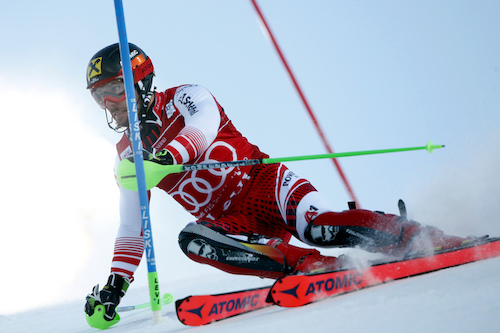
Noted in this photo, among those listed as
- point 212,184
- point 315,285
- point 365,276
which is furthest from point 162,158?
point 365,276

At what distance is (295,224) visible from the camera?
7.63 feet

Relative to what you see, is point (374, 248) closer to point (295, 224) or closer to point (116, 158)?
point (295, 224)

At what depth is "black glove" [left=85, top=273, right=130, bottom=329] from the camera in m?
2.42

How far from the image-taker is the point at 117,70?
2.45 metres

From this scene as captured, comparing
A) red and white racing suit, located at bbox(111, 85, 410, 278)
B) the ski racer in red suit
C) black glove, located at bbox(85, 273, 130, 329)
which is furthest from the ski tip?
black glove, located at bbox(85, 273, 130, 329)

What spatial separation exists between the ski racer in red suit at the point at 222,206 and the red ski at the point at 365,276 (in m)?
0.10

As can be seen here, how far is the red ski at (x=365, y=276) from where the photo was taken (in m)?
1.65

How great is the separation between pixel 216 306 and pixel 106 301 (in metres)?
0.91

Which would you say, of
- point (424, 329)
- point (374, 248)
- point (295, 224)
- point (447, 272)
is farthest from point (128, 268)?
point (424, 329)

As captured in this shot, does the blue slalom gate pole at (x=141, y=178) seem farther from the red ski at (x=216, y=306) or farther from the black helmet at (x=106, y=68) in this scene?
the black helmet at (x=106, y=68)

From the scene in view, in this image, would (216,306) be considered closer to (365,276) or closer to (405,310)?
(365,276)

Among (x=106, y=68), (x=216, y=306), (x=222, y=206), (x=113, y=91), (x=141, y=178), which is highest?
(x=106, y=68)

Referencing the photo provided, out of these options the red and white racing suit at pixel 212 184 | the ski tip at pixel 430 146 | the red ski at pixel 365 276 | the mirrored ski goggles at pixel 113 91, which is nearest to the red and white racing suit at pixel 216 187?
the red and white racing suit at pixel 212 184

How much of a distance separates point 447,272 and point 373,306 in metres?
0.54
